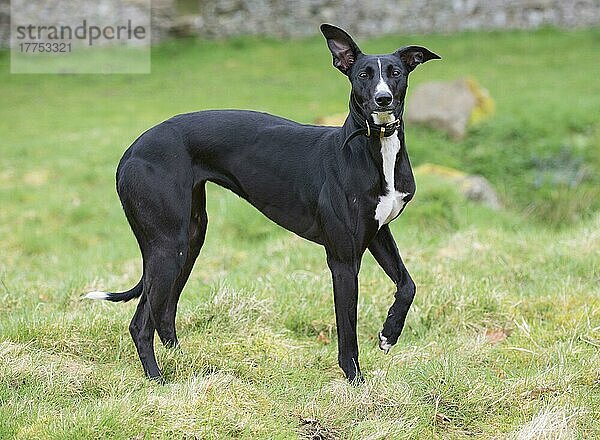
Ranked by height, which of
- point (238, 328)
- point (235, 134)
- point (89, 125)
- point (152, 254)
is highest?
point (235, 134)

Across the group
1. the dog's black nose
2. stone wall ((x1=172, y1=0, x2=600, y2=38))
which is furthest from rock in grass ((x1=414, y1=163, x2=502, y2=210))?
stone wall ((x1=172, y1=0, x2=600, y2=38))

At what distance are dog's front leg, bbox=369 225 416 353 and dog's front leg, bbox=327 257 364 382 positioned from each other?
0.19 m

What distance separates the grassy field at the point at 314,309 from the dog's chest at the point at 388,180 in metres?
0.80

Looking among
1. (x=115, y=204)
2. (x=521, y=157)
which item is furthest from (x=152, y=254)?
(x=521, y=157)

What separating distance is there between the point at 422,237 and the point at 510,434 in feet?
12.3

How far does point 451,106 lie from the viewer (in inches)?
459

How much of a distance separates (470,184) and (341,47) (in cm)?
549

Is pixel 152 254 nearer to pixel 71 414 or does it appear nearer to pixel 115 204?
pixel 71 414

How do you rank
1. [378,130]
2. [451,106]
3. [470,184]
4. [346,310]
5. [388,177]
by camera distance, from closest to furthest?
[378,130] → [388,177] → [346,310] → [470,184] → [451,106]

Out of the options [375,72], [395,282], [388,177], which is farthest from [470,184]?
[375,72]

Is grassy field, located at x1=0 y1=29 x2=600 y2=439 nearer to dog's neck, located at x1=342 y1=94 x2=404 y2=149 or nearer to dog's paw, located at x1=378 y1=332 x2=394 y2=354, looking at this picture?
dog's paw, located at x1=378 y1=332 x2=394 y2=354

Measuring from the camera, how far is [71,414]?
399 centimetres

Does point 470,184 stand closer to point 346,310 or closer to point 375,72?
point 346,310

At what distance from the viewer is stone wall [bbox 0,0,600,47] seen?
1694cm
